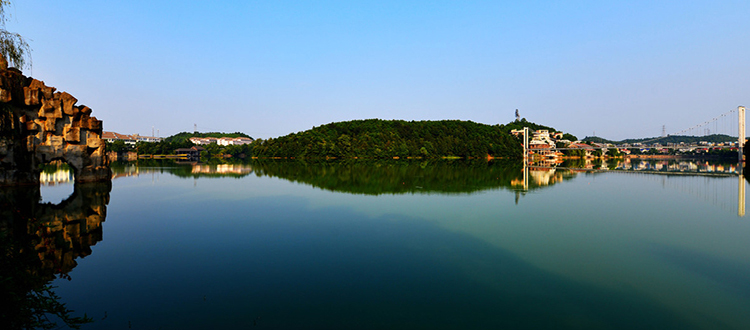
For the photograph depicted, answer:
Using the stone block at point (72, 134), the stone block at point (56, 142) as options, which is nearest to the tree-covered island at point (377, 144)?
the stone block at point (72, 134)

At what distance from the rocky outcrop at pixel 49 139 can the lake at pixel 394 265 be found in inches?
276

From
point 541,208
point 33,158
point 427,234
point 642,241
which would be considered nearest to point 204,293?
point 427,234

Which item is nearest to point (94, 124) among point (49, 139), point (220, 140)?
point (49, 139)

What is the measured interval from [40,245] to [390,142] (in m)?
90.0

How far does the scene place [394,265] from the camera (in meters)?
9.50

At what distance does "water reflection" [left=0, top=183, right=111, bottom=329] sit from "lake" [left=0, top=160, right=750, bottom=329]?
0.12m

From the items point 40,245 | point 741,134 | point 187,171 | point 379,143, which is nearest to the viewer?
point 40,245

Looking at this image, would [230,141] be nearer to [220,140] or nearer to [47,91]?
[220,140]

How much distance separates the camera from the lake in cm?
668

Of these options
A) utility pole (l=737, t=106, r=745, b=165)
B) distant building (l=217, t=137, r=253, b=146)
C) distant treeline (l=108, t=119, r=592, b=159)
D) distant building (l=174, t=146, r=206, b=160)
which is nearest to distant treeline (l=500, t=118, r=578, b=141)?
distant treeline (l=108, t=119, r=592, b=159)

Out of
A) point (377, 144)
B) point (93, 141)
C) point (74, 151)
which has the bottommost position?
point (74, 151)

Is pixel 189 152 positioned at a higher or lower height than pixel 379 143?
lower

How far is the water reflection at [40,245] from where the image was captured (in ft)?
15.9

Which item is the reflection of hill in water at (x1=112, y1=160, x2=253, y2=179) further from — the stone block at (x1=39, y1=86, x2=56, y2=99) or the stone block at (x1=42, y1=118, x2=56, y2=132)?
the stone block at (x1=39, y1=86, x2=56, y2=99)
